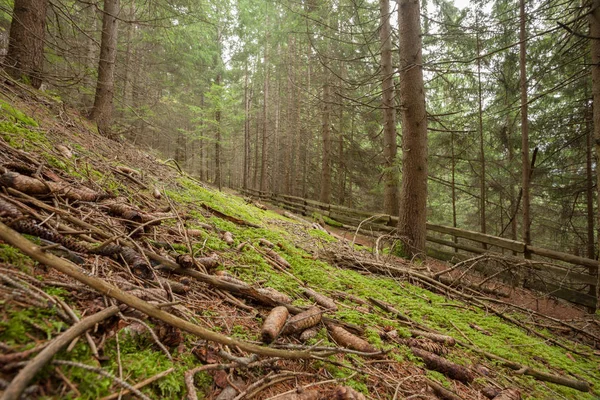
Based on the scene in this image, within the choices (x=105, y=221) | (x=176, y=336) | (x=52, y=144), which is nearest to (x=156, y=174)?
(x=52, y=144)

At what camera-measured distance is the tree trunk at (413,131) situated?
475cm

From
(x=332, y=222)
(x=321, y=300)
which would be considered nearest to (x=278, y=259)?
(x=321, y=300)

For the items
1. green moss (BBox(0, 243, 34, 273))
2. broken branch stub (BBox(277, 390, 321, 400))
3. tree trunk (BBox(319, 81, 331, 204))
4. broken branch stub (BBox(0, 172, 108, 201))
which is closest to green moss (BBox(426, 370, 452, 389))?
broken branch stub (BBox(277, 390, 321, 400))

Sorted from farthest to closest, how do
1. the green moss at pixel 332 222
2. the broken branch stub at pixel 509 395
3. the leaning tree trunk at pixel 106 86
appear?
the green moss at pixel 332 222 < the leaning tree trunk at pixel 106 86 < the broken branch stub at pixel 509 395

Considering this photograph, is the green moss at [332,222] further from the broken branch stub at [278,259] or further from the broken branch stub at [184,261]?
the broken branch stub at [184,261]

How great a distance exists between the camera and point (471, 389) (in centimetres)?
183

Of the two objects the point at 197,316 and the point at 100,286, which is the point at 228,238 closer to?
the point at 197,316

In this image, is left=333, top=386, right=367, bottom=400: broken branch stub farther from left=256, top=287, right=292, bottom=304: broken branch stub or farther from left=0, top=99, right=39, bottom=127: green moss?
left=0, top=99, right=39, bottom=127: green moss

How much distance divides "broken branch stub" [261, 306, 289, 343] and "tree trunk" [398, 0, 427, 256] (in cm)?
368

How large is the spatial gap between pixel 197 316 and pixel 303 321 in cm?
67

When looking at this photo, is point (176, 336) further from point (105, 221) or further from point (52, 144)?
point (52, 144)

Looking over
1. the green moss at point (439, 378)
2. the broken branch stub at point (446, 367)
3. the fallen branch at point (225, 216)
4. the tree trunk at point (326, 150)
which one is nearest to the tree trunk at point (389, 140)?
the tree trunk at point (326, 150)

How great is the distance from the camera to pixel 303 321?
1720 mm

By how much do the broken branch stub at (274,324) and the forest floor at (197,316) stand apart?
0.01 m
